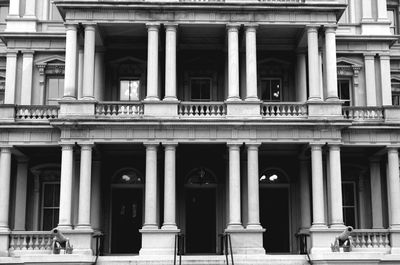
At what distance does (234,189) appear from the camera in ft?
77.8

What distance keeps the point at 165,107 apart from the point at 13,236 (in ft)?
23.9

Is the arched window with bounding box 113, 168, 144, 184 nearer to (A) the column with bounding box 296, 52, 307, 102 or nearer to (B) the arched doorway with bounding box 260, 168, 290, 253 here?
(B) the arched doorway with bounding box 260, 168, 290, 253

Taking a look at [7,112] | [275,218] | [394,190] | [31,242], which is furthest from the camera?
[275,218]

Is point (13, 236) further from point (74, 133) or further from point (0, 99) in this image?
point (0, 99)

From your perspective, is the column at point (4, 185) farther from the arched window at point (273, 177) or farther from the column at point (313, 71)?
the column at point (313, 71)

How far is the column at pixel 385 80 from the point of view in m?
27.5

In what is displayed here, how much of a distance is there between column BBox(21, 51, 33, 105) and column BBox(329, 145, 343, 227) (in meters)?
12.5

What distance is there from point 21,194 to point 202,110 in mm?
8391

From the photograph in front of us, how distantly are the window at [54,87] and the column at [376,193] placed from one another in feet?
44.3

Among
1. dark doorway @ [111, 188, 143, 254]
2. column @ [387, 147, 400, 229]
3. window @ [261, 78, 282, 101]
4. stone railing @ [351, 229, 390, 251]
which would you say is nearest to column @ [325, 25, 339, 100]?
window @ [261, 78, 282, 101]

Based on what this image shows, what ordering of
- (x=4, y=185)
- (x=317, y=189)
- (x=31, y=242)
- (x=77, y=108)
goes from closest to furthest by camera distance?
1. (x=31, y=242)
2. (x=317, y=189)
3. (x=77, y=108)
4. (x=4, y=185)

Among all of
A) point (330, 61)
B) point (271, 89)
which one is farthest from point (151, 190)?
point (330, 61)

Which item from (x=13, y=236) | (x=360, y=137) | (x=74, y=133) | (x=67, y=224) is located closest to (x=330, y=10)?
(x=360, y=137)

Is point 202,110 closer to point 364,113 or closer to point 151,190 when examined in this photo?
point 151,190
